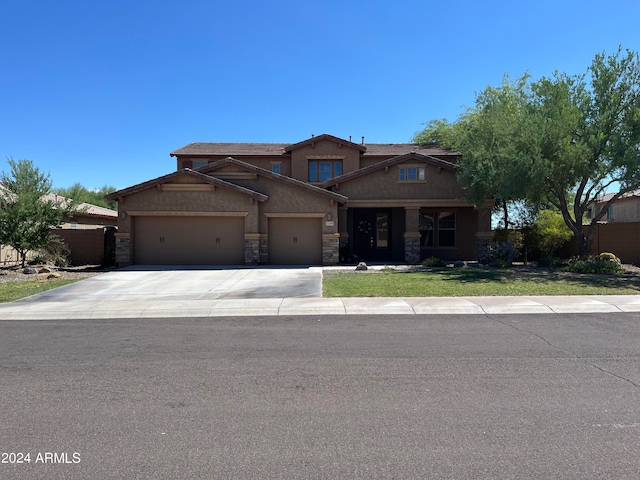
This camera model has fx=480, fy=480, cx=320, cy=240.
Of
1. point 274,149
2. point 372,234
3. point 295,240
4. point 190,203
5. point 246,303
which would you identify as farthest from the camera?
point 274,149

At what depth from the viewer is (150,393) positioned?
215 inches

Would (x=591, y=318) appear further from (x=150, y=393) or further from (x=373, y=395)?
(x=150, y=393)

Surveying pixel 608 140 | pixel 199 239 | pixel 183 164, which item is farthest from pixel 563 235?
pixel 183 164

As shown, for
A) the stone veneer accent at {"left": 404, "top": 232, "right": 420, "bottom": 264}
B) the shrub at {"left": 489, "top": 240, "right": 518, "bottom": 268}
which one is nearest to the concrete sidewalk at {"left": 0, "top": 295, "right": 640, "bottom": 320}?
the shrub at {"left": 489, "top": 240, "right": 518, "bottom": 268}

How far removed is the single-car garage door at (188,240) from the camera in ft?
70.3

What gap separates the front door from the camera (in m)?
24.8

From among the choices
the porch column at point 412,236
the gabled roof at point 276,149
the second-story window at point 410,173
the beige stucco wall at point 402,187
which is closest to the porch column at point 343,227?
the beige stucco wall at point 402,187

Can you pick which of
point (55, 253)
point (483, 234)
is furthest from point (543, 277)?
point (55, 253)

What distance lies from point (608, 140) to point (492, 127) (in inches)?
166

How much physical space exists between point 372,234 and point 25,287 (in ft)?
51.1

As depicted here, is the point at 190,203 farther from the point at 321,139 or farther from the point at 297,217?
the point at 321,139

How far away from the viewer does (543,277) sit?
16516mm

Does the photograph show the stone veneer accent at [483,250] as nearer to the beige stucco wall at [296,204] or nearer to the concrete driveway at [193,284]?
the beige stucco wall at [296,204]

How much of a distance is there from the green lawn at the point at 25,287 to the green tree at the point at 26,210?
141 inches
